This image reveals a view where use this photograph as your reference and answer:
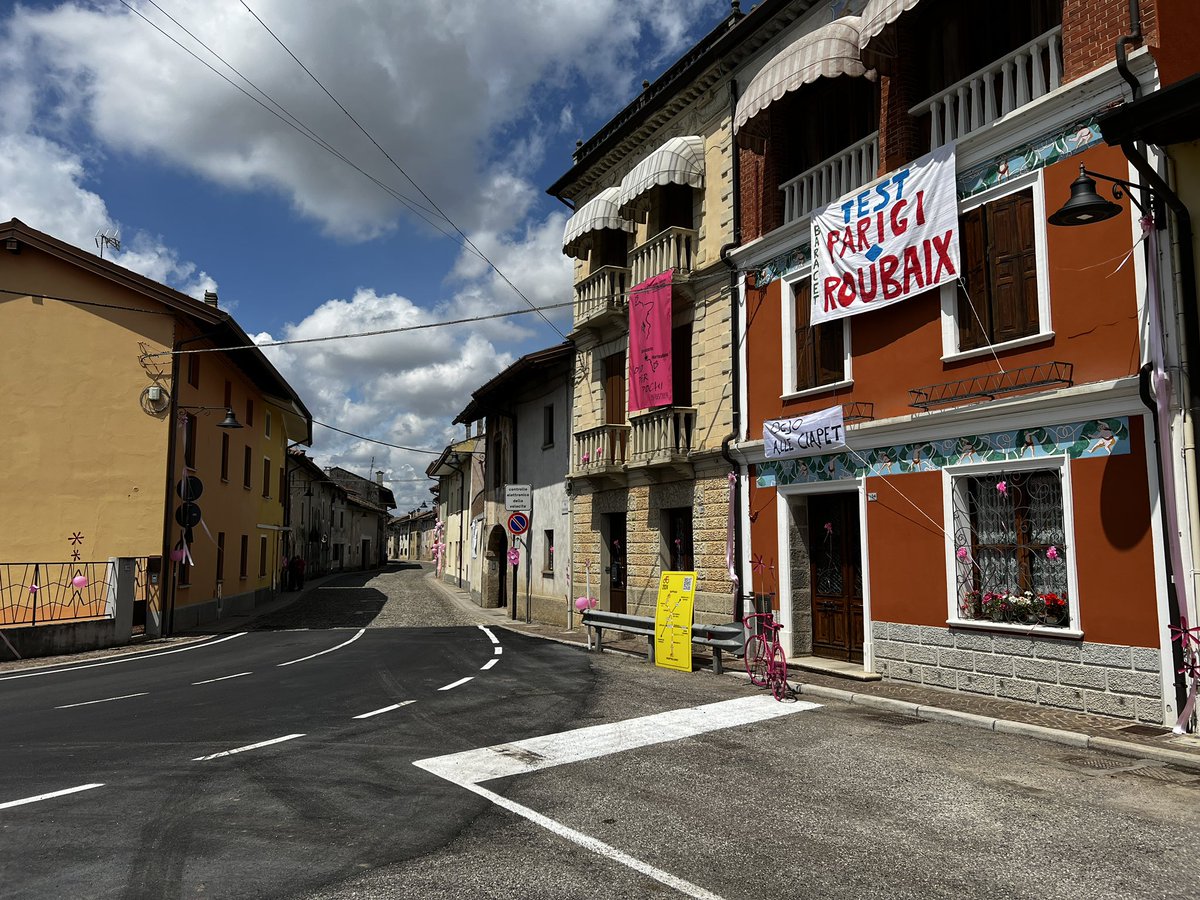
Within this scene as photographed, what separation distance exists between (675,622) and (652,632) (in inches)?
28.2

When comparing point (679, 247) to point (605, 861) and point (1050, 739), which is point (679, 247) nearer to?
point (1050, 739)

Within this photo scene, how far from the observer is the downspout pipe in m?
14.4

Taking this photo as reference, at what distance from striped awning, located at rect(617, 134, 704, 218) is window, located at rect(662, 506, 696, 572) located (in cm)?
649

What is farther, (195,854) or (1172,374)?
(1172,374)

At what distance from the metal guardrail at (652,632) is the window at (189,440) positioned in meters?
12.3

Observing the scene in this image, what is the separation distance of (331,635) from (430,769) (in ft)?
46.3

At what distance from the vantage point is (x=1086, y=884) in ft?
14.6

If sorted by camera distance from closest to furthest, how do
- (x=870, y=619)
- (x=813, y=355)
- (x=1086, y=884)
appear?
(x=1086, y=884) → (x=870, y=619) → (x=813, y=355)

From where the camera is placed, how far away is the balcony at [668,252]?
1625 centimetres

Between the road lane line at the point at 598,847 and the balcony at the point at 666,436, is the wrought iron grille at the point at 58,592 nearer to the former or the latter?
the balcony at the point at 666,436

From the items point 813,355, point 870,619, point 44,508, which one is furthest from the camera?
point 44,508

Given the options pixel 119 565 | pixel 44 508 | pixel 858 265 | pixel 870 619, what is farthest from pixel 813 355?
pixel 44 508

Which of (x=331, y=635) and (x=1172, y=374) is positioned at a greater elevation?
(x=1172, y=374)

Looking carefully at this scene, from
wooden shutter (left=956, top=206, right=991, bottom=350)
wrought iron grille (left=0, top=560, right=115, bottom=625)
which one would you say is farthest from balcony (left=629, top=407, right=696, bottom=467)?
wrought iron grille (left=0, top=560, right=115, bottom=625)
